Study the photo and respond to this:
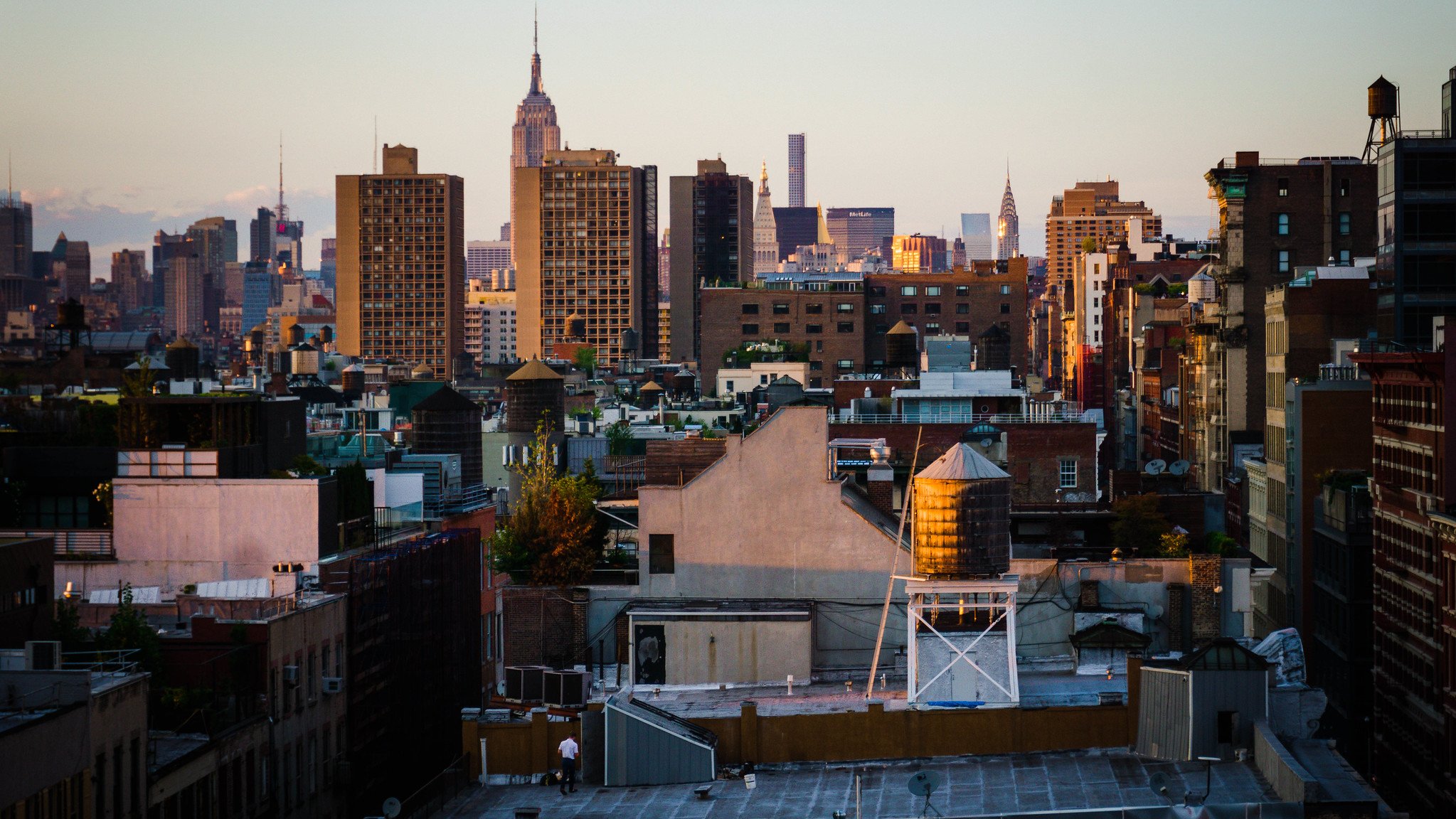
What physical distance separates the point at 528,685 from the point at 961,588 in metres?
11.2

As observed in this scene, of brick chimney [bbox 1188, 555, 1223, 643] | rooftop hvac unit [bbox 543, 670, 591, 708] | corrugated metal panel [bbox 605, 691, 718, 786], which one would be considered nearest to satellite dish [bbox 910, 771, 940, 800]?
corrugated metal panel [bbox 605, 691, 718, 786]

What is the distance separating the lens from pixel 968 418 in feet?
294

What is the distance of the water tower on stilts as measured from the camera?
44.9 meters

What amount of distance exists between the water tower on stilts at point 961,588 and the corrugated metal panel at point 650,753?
18.2ft

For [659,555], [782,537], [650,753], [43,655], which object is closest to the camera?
[43,655]

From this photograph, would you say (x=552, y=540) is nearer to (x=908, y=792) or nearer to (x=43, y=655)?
(x=908, y=792)

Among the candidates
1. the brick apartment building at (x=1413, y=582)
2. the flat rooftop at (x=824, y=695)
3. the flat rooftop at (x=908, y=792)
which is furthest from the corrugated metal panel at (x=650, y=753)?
the brick apartment building at (x=1413, y=582)

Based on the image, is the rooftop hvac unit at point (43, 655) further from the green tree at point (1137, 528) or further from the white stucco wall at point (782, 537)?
the green tree at point (1137, 528)

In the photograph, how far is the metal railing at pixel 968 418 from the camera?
85250mm

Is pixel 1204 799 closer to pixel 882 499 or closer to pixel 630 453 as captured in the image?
pixel 882 499

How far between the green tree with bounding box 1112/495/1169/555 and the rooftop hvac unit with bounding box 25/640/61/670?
38.3 meters

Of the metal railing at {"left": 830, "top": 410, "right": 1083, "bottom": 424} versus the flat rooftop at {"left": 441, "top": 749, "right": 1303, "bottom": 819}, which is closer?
the flat rooftop at {"left": 441, "top": 749, "right": 1303, "bottom": 819}

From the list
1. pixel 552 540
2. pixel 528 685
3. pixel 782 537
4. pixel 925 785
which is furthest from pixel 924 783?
pixel 552 540

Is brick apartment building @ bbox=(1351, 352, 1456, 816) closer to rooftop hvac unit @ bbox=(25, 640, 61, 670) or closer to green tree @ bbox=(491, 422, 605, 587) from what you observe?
green tree @ bbox=(491, 422, 605, 587)
